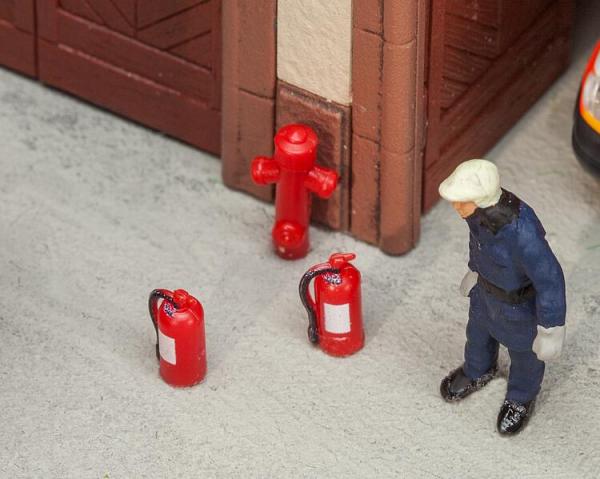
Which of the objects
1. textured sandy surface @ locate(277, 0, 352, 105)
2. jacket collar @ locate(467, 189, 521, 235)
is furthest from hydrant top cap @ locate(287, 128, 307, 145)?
jacket collar @ locate(467, 189, 521, 235)

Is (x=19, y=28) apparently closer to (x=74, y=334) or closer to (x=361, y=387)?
(x=74, y=334)

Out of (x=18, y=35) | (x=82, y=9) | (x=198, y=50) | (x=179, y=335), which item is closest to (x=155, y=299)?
(x=179, y=335)

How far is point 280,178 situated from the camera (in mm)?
7543

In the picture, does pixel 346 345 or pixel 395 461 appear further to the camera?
pixel 346 345

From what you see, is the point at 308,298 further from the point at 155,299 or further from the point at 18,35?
the point at 18,35

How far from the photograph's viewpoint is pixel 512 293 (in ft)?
21.0

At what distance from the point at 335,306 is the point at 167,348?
76 cm

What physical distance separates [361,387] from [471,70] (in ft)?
5.73

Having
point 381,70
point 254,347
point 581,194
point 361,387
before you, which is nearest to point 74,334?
point 254,347

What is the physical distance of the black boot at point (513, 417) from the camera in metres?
6.84

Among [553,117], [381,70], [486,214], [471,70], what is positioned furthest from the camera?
[553,117]

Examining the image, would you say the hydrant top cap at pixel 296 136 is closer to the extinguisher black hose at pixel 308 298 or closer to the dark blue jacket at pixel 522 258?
the extinguisher black hose at pixel 308 298

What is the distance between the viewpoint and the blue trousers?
6.68 m

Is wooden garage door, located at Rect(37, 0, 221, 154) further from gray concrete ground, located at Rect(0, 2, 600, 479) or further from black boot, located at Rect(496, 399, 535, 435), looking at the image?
black boot, located at Rect(496, 399, 535, 435)
